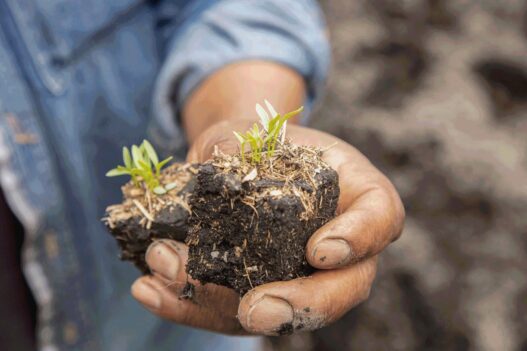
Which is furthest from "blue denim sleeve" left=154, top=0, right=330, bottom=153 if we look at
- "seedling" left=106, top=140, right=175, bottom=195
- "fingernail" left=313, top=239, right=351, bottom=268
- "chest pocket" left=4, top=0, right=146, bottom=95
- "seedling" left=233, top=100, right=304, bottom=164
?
"fingernail" left=313, top=239, right=351, bottom=268

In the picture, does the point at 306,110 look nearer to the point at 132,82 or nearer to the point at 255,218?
the point at 132,82

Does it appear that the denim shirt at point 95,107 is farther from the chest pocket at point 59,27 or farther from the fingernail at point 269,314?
the fingernail at point 269,314

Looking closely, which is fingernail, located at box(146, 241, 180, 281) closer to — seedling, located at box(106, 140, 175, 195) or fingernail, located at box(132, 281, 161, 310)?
fingernail, located at box(132, 281, 161, 310)

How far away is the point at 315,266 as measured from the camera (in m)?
Answer: 1.34

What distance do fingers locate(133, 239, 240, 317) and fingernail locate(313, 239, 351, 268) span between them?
1.01 ft

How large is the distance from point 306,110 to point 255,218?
1.10 meters

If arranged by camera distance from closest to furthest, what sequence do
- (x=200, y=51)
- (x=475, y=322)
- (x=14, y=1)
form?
(x=14, y=1), (x=200, y=51), (x=475, y=322)

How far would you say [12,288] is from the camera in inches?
81.1

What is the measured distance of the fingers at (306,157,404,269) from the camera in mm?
1306

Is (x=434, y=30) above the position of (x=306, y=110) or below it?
below

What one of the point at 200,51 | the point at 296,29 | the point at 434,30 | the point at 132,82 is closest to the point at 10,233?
the point at 132,82

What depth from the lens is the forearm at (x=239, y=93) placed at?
2008 millimetres

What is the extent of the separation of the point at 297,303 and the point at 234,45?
1.18 m

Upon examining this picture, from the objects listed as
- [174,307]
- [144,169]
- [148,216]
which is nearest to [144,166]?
[144,169]
